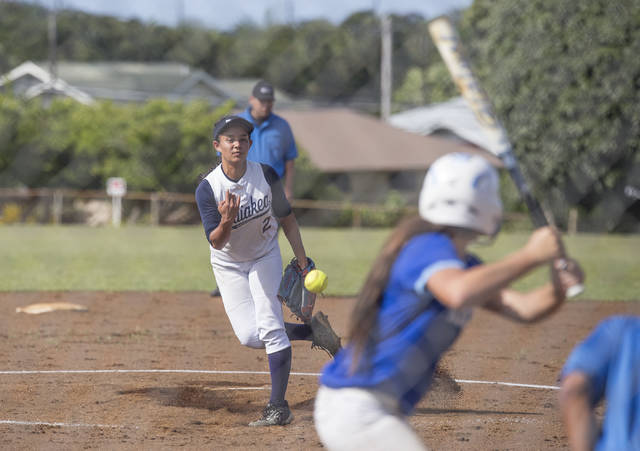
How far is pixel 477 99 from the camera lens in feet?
10.9

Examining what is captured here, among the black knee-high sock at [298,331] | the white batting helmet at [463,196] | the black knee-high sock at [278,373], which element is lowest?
the black knee-high sock at [278,373]

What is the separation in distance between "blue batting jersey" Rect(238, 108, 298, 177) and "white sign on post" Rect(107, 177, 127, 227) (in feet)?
54.0

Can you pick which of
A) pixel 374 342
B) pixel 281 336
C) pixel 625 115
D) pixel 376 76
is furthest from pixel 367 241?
pixel 376 76

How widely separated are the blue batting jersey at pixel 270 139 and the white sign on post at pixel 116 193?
16473 mm

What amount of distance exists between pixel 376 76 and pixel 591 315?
31423 mm

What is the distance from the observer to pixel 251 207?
16.0 ft

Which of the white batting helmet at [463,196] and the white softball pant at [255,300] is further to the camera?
the white softball pant at [255,300]

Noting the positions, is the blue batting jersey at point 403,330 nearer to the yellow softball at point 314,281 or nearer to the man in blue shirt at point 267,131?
the yellow softball at point 314,281

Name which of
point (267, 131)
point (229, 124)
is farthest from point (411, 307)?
point (267, 131)

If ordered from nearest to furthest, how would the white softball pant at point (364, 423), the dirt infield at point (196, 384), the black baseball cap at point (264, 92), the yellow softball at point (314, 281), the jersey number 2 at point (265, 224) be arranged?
the white softball pant at point (364, 423) < the dirt infield at point (196, 384) < the jersey number 2 at point (265, 224) < the yellow softball at point (314, 281) < the black baseball cap at point (264, 92)

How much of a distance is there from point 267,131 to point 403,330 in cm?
522

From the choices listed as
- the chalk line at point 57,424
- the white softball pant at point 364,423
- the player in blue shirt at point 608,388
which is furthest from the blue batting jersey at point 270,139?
the player in blue shirt at point 608,388

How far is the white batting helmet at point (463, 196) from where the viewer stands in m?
2.61

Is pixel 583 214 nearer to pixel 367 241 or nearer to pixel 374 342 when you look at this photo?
pixel 367 241
